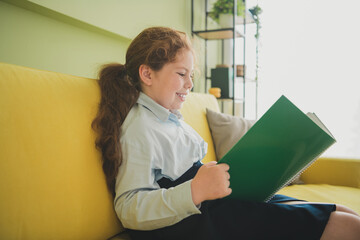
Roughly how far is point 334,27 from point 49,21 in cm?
241

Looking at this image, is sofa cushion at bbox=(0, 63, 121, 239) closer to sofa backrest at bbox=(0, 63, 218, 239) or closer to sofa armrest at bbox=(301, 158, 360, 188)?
sofa backrest at bbox=(0, 63, 218, 239)

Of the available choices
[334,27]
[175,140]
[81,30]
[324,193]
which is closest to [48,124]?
[175,140]

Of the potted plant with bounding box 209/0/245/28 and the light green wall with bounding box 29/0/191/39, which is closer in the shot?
the light green wall with bounding box 29/0/191/39

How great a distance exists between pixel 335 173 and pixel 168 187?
1092 millimetres

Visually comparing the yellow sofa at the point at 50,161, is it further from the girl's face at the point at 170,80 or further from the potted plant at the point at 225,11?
the potted plant at the point at 225,11

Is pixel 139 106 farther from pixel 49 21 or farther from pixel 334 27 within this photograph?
pixel 334 27

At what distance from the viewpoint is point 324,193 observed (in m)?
1.30

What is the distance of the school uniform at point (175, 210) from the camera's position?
0.69 m

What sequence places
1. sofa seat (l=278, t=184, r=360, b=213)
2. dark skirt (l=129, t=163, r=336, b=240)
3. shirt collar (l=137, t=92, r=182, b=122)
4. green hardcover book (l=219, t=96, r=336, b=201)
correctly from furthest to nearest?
sofa seat (l=278, t=184, r=360, b=213)
shirt collar (l=137, t=92, r=182, b=122)
dark skirt (l=129, t=163, r=336, b=240)
green hardcover book (l=219, t=96, r=336, b=201)

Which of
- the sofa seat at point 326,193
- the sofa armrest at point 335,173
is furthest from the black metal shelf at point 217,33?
the sofa seat at point 326,193

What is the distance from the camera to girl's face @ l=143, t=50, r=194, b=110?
963mm

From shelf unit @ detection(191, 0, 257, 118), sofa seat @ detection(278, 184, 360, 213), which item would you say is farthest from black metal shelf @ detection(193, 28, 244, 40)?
sofa seat @ detection(278, 184, 360, 213)

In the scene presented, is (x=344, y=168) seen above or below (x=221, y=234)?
below

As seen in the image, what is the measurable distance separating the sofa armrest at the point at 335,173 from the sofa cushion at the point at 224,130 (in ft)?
1.42
